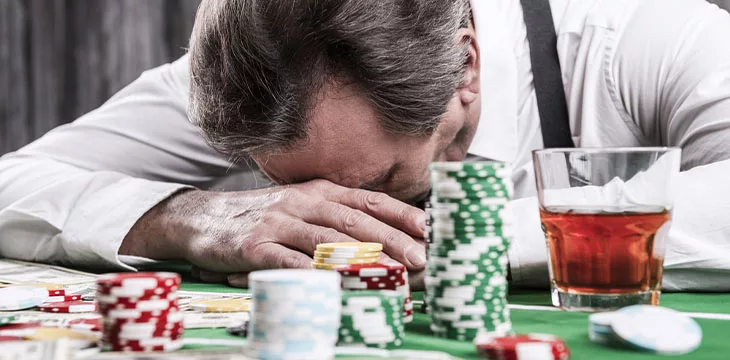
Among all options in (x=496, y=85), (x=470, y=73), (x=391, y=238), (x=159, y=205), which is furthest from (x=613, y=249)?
(x=159, y=205)

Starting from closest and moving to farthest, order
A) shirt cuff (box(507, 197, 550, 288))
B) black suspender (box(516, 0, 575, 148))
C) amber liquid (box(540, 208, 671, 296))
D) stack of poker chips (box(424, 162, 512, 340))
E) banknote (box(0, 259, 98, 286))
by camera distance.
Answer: stack of poker chips (box(424, 162, 512, 340)) < amber liquid (box(540, 208, 671, 296)) < shirt cuff (box(507, 197, 550, 288)) < banknote (box(0, 259, 98, 286)) < black suspender (box(516, 0, 575, 148))

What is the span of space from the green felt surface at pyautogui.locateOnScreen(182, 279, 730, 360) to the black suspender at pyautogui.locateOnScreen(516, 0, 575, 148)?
1.08 metres

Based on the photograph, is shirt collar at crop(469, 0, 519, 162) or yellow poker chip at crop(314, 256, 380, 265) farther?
shirt collar at crop(469, 0, 519, 162)

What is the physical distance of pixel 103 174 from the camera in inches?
113

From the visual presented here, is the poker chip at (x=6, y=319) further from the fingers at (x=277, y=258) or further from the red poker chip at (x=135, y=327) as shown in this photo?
the fingers at (x=277, y=258)

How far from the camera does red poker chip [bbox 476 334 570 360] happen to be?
3.72 feet

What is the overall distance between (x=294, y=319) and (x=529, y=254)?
88cm

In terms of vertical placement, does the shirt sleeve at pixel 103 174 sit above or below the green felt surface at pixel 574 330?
above

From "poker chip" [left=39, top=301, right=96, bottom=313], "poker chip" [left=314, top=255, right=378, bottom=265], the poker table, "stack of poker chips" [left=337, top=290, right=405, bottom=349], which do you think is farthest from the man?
"stack of poker chips" [left=337, top=290, right=405, bottom=349]

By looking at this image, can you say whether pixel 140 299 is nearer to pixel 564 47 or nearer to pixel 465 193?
pixel 465 193

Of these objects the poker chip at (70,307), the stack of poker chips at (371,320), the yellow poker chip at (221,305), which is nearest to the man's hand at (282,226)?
the yellow poker chip at (221,305)

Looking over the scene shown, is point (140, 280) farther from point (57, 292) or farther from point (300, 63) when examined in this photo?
point (300, 63)

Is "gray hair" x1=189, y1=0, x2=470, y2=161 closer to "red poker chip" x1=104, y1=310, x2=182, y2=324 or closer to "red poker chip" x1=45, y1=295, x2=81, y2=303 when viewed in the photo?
"red poker chip" x1=45, y1=295, x2=81, y2=303

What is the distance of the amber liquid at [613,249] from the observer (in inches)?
61.9
